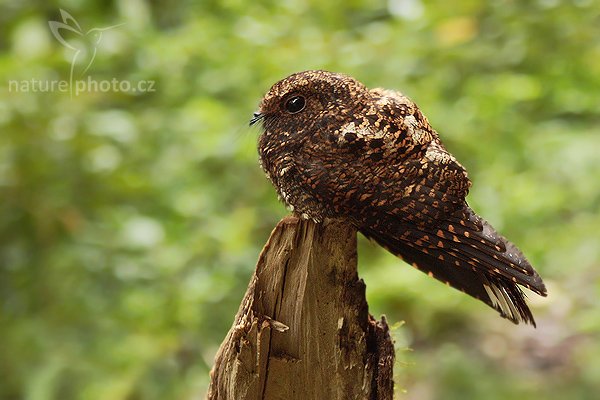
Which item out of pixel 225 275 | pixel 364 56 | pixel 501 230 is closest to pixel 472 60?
pixel 364 56

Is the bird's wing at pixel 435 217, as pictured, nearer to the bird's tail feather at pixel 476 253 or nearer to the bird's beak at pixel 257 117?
the bird's tail feather at pixel 476 253

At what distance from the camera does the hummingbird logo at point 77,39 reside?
4988 millimetres

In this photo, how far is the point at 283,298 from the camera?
2.43 m

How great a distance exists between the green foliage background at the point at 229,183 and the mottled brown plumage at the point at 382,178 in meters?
1.30

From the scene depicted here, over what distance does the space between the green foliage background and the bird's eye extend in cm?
154

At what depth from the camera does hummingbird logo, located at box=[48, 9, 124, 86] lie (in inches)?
196

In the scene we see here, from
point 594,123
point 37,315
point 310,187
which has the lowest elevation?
point 310,187

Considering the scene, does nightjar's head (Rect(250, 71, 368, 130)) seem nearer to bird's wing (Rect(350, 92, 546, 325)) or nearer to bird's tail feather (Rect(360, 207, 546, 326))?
bird's wing (Rect(350, 92, 546, 325))

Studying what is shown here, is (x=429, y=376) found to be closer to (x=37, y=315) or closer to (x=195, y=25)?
(x=37, y=315)

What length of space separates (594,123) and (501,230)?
1533 mm

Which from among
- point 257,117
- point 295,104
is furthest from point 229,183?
point 295,104
